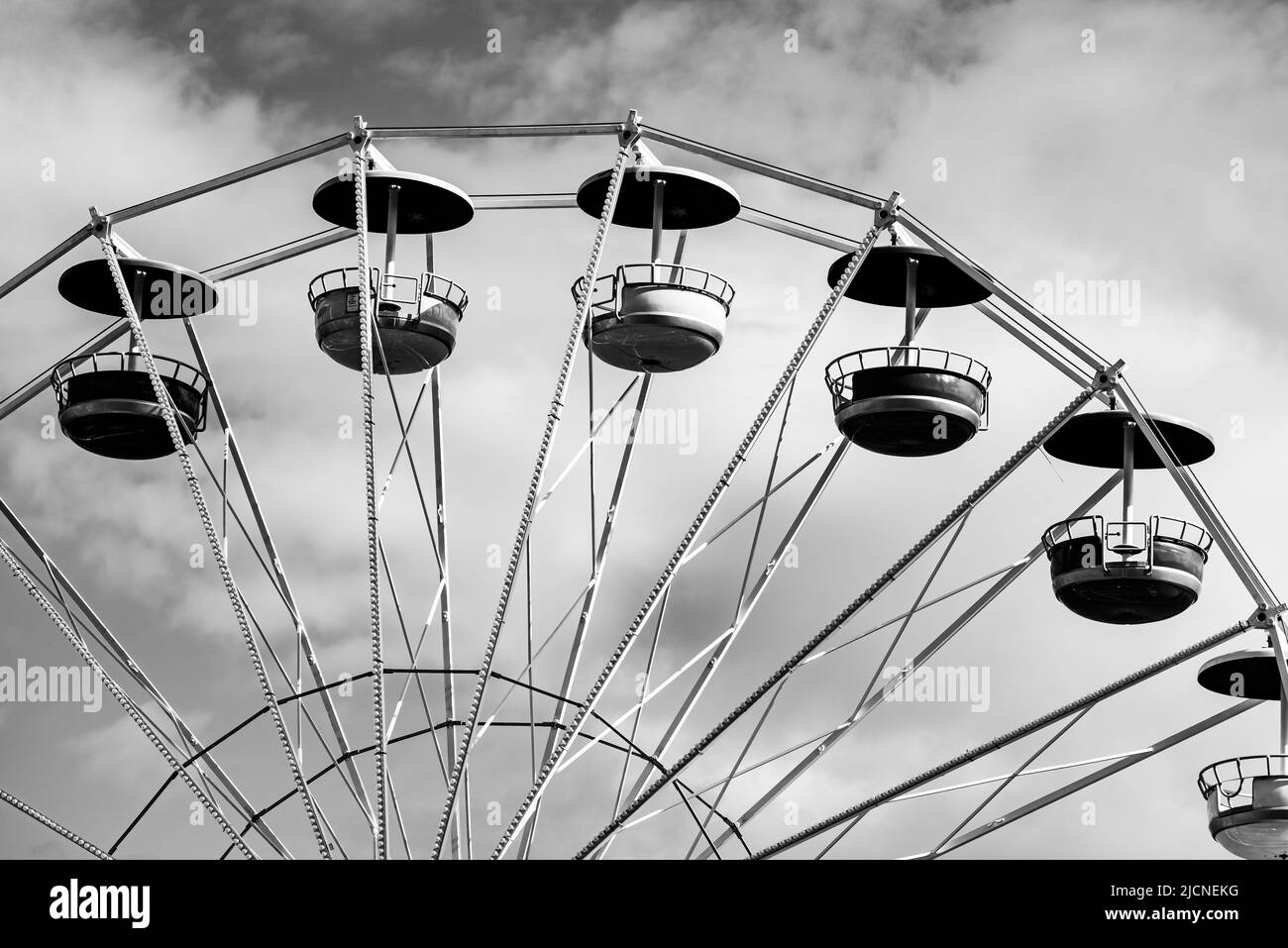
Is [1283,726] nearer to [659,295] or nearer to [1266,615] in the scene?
[1266,615]

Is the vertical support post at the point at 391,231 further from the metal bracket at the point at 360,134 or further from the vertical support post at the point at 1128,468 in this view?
the vertical support post at the point at 1128,468

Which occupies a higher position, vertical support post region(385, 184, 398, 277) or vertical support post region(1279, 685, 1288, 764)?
vertical support post region(385, 184, 398, 277)

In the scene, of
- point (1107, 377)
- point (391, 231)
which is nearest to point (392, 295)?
point (391, 231)

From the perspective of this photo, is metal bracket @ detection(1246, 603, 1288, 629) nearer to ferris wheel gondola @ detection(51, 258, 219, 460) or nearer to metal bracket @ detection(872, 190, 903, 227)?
metal bracket @ detection(872, 190, 903, 227)

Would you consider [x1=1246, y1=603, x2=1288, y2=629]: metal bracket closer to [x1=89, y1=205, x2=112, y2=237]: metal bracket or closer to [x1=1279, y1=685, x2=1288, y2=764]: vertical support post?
[x1=1279, y1=685, x2=1288, y2=764]: vertical support post

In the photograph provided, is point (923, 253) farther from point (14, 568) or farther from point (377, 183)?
point (14, 568)

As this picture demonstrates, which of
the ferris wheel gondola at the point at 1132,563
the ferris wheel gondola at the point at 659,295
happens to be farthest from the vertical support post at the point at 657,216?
the ferris wheel gondola at the point at 1132,563

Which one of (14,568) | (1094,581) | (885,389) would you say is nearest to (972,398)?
(885,389)

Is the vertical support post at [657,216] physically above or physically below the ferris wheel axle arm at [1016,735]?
above

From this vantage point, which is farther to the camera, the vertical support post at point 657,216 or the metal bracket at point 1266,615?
the metal bracket at point 1266,615

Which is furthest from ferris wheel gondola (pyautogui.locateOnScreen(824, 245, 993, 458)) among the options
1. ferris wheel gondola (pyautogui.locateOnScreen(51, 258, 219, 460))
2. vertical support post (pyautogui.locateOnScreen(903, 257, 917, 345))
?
ferris wheel gondola (pyautogui.locateOnScreen(51, 258, 219, 460))

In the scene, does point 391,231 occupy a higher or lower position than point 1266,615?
higher

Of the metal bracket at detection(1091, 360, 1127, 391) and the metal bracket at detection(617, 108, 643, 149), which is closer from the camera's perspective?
the metal bracket at detection(617, 108, 643, 149)
